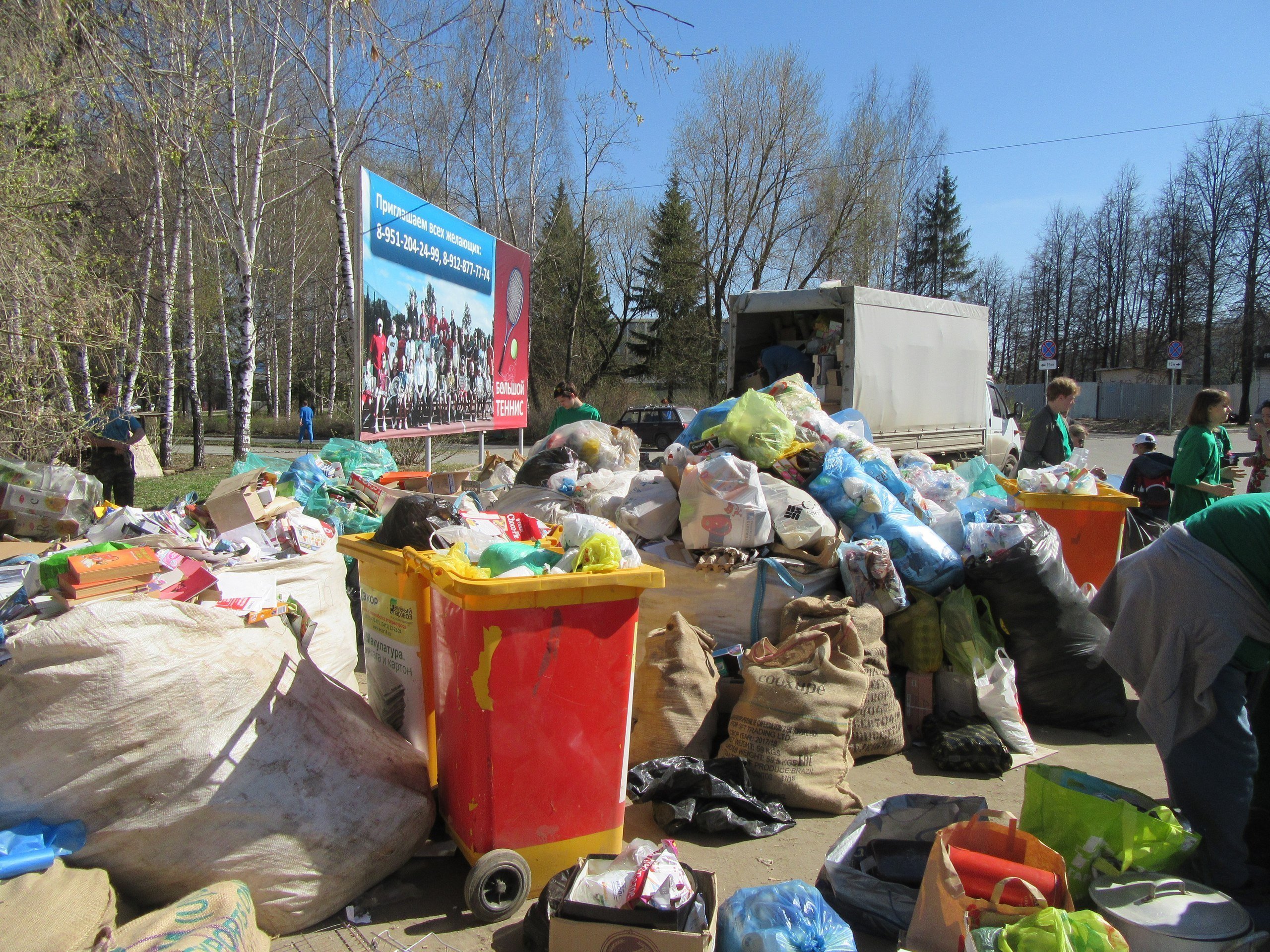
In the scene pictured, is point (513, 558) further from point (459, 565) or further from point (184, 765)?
point (184, 765)

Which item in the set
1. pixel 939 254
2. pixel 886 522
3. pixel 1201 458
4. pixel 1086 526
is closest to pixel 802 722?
pixel 886 522

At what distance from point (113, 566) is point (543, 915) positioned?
1932mm

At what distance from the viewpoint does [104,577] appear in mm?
2811

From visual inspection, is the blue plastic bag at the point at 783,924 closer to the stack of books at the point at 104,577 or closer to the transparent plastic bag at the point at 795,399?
the stack of books at the point at 104,577

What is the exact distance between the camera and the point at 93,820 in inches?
83.6

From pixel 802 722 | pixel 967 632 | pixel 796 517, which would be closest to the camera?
pixel 802 722

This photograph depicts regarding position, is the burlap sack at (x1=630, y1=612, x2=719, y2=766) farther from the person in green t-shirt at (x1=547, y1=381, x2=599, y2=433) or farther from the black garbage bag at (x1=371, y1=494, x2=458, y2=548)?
the person in green t-shirt at (x1=547, y1=381, x2=599, y2=433)

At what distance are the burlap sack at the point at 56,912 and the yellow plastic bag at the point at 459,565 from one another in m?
1.17

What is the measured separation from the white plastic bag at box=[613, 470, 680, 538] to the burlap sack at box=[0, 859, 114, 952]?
2.72m

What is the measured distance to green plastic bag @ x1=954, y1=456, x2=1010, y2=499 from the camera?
19.2ft

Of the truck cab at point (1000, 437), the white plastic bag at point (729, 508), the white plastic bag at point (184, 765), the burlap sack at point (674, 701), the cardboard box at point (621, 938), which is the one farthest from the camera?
the truck cab at point (1000, 437)

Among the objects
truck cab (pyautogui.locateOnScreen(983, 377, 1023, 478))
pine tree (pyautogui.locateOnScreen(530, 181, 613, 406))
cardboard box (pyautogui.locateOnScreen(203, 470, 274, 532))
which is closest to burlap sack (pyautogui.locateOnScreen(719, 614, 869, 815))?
cardboard box (pyautogui.locateOnScreen(203, 470, 274, 532))

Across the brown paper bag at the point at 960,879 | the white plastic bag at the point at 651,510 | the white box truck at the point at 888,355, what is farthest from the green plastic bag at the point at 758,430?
the white box truck at the point at 888,355

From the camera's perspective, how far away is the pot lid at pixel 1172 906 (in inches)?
80.7
